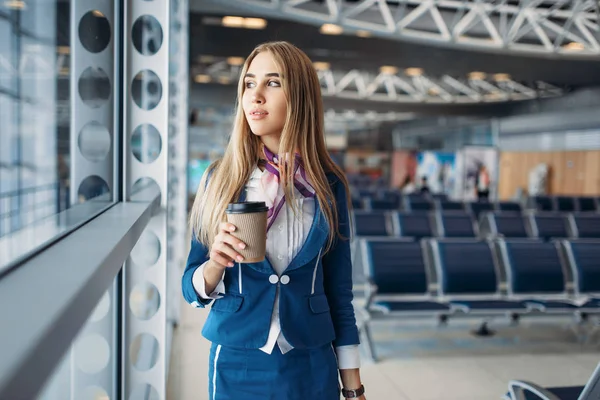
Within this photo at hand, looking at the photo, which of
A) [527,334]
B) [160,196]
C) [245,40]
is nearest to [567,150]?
[245,40]

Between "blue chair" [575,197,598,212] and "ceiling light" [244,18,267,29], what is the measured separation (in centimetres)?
866

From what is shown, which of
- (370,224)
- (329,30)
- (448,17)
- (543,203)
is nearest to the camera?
(370,224)

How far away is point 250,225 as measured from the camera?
1325mm

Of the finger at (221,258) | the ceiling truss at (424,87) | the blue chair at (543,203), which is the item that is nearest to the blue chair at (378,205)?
the blue chair at (543,203)

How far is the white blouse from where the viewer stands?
59.9 inches

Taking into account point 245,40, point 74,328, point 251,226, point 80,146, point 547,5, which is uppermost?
point 547,5

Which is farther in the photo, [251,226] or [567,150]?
[567,150]

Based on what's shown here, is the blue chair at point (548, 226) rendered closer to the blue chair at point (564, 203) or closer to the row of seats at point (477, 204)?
the row of seats at point (477, 204)

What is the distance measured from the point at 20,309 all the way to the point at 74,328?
11 cm

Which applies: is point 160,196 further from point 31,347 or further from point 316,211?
point 31,347

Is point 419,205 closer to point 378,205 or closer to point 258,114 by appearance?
point 378,205

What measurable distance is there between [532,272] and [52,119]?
4.83m

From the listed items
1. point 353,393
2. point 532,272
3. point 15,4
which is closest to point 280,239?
point 353,393

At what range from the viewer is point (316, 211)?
5.20 feet
